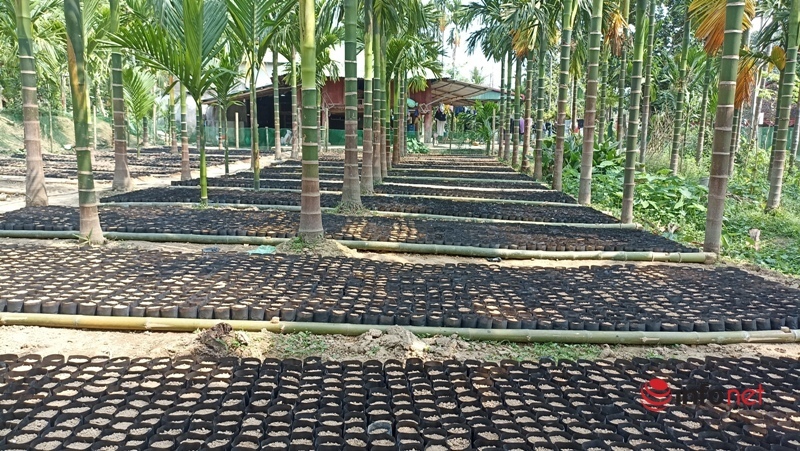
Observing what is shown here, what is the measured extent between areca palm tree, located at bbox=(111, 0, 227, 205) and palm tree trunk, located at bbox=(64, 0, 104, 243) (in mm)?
923

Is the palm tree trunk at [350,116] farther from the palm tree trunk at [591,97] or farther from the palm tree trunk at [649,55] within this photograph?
the palm tree trunk at [649,55]

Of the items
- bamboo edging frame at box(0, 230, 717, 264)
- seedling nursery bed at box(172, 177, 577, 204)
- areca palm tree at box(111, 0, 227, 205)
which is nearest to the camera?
bamboo edging frame at box(0, 230, 717, 264)

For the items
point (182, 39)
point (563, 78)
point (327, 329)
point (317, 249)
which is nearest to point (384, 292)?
point (327, 329)

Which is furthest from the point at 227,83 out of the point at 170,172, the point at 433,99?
the point at 433,99

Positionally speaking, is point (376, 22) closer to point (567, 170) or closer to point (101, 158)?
point (567, 170)

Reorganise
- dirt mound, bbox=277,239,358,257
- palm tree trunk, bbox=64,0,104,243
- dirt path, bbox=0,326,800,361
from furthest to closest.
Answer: dirt mound, bbox=277,239,358,257, palm tree trunk, bbox=64,0,104,243, dirt path, bbox=0,326,800,361

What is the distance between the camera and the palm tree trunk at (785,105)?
9562 mm

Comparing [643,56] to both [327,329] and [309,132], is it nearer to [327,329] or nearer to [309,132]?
[309,132]

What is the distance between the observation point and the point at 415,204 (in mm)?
10734

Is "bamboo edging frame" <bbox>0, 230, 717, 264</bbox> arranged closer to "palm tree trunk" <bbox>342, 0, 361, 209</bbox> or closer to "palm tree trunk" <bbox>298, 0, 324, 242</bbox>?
"palm tree trunk" <bbox>298, 0, 324, 242</bbox>

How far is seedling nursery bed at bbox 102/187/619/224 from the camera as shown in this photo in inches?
378

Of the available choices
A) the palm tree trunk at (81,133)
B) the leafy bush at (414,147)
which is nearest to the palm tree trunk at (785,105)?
the palm tree trunk at (81,133)

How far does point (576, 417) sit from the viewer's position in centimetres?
300

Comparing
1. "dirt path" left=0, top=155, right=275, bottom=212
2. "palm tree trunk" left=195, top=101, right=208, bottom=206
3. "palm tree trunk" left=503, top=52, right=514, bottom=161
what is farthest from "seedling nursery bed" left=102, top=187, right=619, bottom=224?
"palm tree trunk" left=503, top=52, right=514, bottom=161
